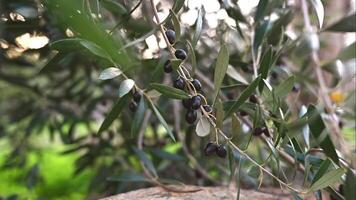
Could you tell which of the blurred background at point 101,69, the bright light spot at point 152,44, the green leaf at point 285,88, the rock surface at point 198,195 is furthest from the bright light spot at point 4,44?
the green leaf at point 285,88

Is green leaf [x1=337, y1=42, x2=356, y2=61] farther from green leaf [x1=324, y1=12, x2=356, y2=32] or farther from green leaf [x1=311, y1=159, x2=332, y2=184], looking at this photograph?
green leaf [x1=311, y1=159, x2=332, y2=184]

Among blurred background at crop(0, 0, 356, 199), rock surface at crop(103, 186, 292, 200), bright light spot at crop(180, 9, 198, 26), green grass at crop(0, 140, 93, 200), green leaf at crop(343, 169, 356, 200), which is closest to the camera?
green leaf at crop(343, 169, 356, 200)

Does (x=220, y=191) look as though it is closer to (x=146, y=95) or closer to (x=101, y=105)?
(x=146, y=95)

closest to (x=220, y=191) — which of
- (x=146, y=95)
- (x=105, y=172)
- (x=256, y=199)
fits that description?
(x=256, y=199)

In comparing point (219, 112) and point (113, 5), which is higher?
point (113, 5)

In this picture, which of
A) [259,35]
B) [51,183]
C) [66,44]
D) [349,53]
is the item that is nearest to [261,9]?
[259,35]

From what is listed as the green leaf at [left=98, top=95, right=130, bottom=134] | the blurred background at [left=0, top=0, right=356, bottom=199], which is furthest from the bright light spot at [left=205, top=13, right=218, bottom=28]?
the green leaf at [left=98, top=95, right=130, bottom=134]

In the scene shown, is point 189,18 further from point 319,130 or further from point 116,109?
point 319,130
